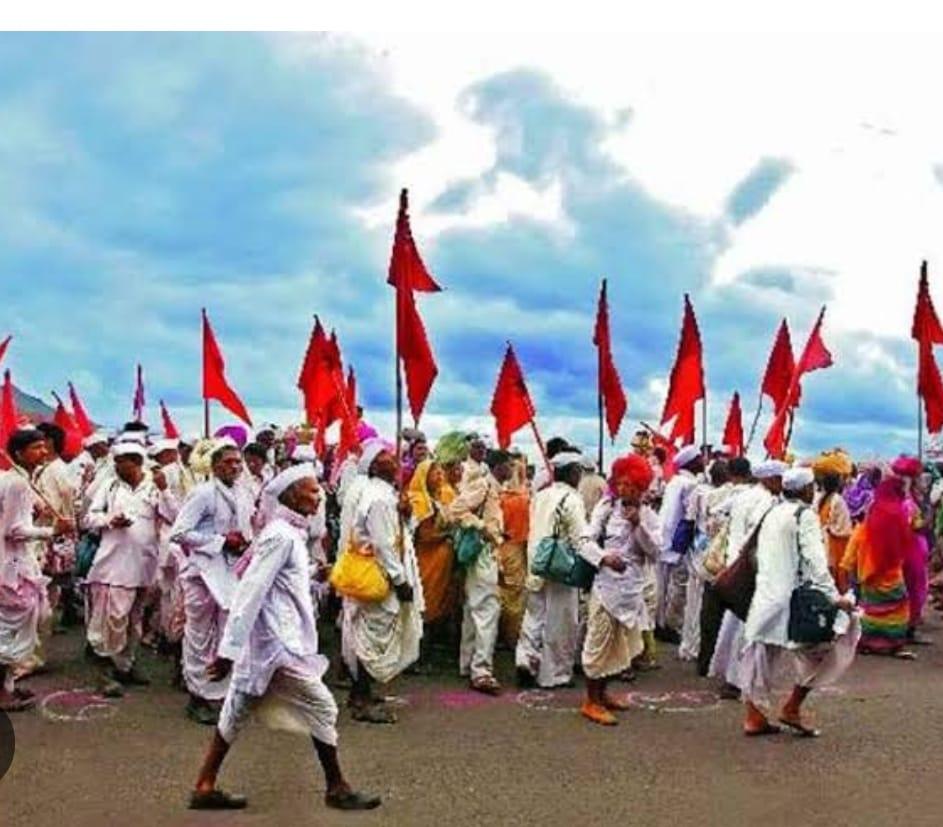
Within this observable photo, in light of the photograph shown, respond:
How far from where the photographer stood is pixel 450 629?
11.2 metres

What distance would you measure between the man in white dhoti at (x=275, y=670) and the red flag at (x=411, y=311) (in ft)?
9.78

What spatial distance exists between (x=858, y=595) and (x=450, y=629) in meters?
4.11

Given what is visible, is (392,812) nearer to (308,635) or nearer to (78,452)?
(308,635)

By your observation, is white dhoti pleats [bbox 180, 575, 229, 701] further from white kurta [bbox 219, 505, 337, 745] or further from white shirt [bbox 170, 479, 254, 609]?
white kurta [bbox 219, 505, 337, 745]

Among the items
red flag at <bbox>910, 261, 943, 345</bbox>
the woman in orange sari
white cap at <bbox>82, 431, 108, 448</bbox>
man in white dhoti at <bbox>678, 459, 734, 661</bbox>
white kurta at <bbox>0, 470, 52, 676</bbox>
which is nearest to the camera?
white kurta at <bbox>0, 470, 52, 676</bbox>

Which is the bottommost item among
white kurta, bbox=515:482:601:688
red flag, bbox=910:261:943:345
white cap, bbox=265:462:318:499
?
white kurta, bbox=515:482:601:688

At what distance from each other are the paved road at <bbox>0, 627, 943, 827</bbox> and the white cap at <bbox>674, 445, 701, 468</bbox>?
2713mm

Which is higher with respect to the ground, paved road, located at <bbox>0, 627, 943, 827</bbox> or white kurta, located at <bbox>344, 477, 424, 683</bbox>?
white kurta, located at <bbox>344, 477, 424, 683</bbox>

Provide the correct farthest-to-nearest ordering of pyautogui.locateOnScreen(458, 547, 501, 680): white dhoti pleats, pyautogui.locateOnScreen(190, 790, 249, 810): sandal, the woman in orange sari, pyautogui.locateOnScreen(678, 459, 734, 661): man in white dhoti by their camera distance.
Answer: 1. pyautogui.locateOnScreen(678, 459, 734, 661): man in white dhoti
2. the woman in orange sari
3. pyautogui.locateOnScreen(458, 547, 501, 680): white dhoti pleats
4. pyautogui.locateOnScreen(190, 790, 249, 810): sandal

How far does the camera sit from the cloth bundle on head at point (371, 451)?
8953 millimetres

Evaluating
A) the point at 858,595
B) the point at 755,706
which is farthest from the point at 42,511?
the point at 858,595

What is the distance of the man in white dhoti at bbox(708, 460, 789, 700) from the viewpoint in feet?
31.2

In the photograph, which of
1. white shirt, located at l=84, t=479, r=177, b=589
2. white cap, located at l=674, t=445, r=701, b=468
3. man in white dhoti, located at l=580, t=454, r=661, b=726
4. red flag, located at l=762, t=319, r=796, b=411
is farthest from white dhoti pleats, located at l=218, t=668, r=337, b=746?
red flag, located at l=762, t=319, r=796, b=411

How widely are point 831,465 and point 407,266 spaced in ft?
16.3
